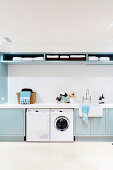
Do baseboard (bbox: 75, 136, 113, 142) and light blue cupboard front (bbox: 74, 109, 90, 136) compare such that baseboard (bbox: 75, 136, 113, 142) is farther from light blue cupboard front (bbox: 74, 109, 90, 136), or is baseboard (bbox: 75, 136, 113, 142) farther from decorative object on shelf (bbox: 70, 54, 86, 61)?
decorative object on shelf (bbox: 70, 54, 86, 61)

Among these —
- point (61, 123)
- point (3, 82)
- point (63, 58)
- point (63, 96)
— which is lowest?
point (61, 123)

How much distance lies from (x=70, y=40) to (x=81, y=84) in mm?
1378

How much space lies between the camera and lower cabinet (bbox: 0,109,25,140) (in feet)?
12.4

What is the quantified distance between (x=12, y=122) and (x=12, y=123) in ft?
0.08

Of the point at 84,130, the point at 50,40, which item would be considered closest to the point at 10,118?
the point at 84,130

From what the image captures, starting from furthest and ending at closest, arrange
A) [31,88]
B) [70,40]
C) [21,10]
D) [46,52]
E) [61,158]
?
[31,88] → [46,52] → [70,40] → [61,158] → [21,10]

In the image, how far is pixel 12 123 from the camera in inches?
149

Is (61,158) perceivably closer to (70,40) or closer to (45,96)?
(45,96)

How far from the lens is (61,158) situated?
9.70ft

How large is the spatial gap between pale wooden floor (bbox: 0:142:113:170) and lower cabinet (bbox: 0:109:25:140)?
0.23 metres

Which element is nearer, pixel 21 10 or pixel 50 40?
pixel 21 10

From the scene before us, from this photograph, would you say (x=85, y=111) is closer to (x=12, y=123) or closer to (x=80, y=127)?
(x=80, y=127)

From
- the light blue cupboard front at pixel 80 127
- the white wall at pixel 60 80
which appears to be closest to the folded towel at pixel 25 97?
the white wall at pixel 60 80

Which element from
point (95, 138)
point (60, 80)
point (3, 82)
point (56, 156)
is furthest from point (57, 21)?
point (95, 138)
